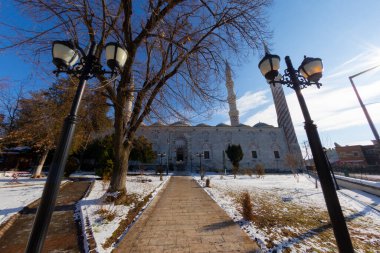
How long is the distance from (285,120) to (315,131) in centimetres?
4576

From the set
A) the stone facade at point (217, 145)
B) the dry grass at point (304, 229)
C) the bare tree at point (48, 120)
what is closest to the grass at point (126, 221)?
the dry grass at point (304, 229)

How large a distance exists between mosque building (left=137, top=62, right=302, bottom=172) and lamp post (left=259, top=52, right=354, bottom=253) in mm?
31365

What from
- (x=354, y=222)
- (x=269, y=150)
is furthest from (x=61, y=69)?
(x=269, y=150)

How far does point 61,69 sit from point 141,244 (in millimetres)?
3417

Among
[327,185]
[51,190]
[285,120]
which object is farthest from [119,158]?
[285,120]

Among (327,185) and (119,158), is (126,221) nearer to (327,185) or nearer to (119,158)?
(119,158)

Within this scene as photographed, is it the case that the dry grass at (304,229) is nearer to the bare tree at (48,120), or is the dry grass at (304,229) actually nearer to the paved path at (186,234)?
the paved path at (186,234)

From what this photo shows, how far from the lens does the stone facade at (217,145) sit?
3534cm

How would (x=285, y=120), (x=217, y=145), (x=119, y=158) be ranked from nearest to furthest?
(x=119, y=158) → (x=217, y=145) → (x=285, y=120)

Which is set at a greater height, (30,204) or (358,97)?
(358,97)

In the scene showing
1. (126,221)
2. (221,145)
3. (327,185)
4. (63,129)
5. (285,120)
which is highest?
(285,120)

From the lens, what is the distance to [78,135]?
14477mm

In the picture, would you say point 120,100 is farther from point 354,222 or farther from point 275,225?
point 354,222

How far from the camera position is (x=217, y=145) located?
123 ft
